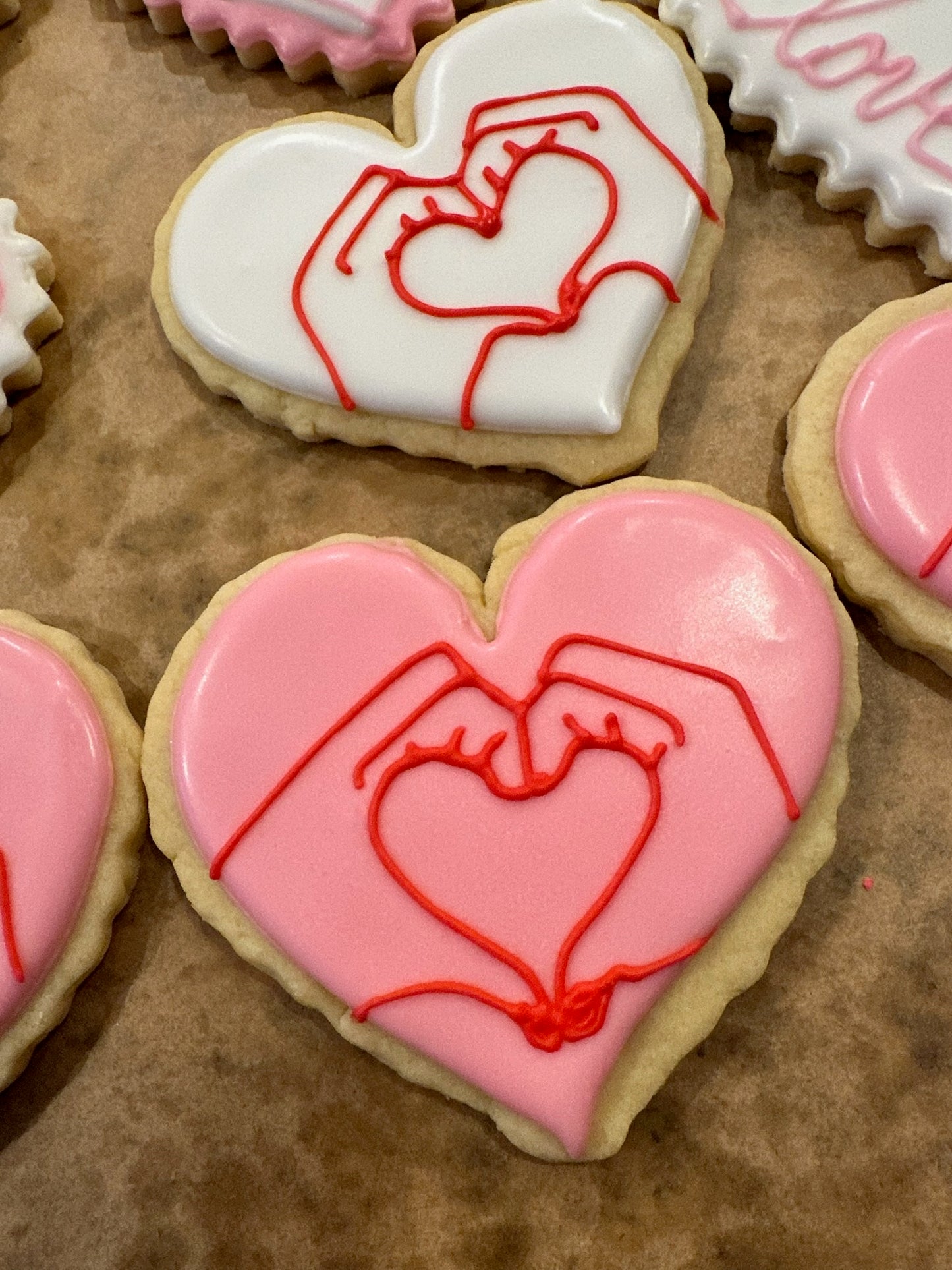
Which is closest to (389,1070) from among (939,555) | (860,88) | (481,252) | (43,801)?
(43,801)

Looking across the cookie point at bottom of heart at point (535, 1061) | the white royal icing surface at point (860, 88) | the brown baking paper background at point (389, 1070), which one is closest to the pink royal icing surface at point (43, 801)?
the brown baking paper background at point (389, 1070)

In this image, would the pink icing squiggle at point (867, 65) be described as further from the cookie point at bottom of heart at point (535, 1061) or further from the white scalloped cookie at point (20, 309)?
the cookie point at bottom of heart at point (535, 1061)

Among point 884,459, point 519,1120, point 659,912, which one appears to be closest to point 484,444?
point 884,459

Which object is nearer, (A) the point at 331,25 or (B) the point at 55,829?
(B) the point at 55,829

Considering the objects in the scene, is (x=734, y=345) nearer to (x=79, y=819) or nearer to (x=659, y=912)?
(x=659, y=912)

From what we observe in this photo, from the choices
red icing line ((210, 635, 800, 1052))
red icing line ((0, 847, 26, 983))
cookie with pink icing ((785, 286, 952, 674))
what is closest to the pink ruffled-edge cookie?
cookie with pink icing ((785, 286, 952, 674))

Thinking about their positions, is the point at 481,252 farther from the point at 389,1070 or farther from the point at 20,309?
the point at 389,1070
